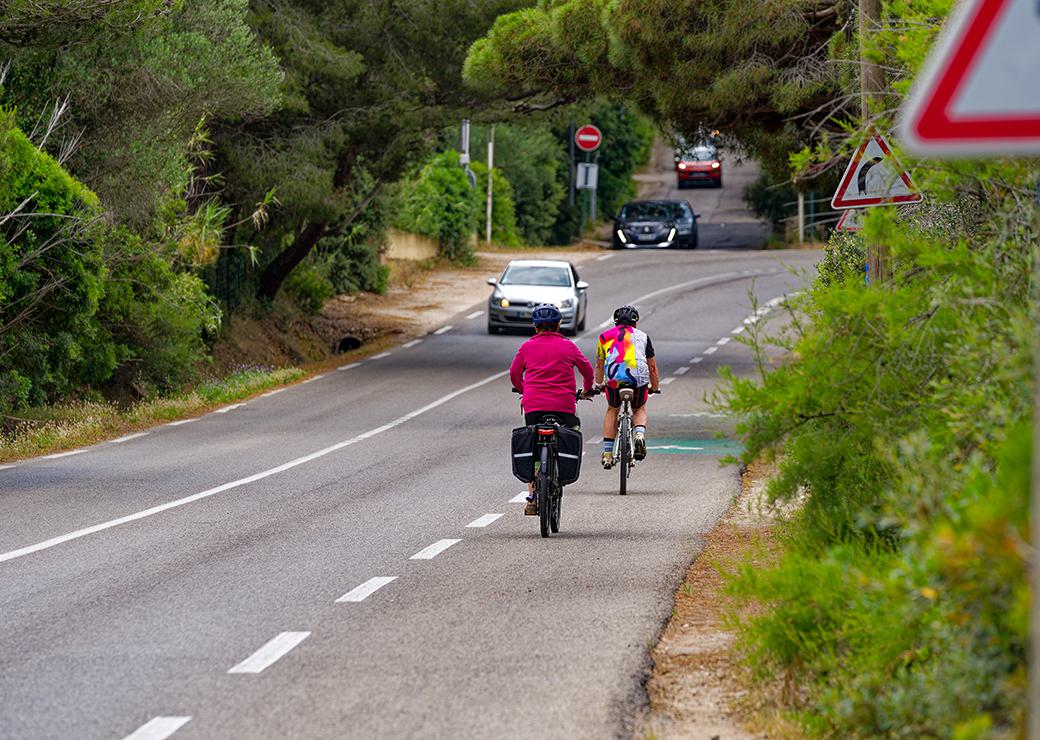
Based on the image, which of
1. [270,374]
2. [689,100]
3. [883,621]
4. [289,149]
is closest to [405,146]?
[289,149]

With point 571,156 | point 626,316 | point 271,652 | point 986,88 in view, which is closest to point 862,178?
point 626,316

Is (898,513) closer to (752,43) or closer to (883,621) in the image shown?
(883,621)

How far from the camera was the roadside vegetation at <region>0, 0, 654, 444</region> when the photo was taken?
75.5 feet

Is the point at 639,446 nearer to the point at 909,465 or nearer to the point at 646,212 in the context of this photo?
the point at 909,465

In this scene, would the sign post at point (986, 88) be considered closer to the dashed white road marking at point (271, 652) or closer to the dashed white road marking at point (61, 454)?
the dashed white road marking at point (271, 652)

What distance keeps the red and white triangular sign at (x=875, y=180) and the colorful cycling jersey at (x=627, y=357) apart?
351 centimetres

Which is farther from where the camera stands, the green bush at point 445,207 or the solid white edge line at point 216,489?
the green bush at point 445,207

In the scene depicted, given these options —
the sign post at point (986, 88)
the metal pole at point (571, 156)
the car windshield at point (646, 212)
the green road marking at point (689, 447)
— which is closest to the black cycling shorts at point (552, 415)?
the green road marking at point (689, 447)

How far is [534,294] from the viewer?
3775 cm

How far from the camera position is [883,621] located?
6.46 m

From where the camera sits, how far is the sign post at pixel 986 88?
4156 millimetres

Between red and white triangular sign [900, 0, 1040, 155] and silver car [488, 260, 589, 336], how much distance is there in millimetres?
32814

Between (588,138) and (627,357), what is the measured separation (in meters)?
51.6

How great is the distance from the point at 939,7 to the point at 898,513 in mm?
4356
